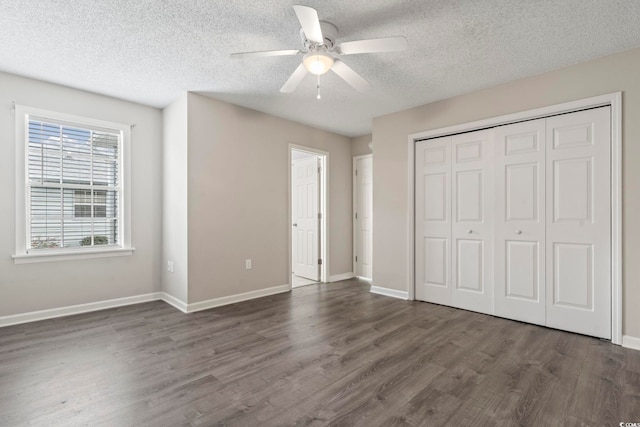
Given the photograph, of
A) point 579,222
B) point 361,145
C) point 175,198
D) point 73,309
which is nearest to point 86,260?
point 73,309

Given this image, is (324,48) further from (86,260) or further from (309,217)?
(86,260)

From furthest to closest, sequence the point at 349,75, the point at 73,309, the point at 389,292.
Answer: the point at 389,292 < the point at 73,309 < the point at 349,75

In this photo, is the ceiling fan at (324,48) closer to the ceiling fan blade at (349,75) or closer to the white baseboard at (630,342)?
the ceiling fan blade at (349,75)

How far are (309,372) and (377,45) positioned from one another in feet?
7.58

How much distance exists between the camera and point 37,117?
10.8 ft

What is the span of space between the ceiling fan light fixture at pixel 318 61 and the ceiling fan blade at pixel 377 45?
0.12 m

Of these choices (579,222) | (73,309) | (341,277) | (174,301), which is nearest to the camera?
(579,222)

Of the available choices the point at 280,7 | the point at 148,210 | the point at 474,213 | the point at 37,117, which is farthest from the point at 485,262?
the point at 37,117

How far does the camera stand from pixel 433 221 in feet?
12.9

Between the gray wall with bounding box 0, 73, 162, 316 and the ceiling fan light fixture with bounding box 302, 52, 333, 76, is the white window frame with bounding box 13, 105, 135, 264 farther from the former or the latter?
the ceiling fan light fixture with bounding box 302, 52, 333, 76

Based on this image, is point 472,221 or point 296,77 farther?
point 472,221

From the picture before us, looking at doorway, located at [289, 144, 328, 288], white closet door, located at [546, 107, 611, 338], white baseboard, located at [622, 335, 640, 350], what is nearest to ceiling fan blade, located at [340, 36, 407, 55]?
white closet door, located at [546, 107, 611, 338]

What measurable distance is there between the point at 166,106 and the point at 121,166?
973 mm

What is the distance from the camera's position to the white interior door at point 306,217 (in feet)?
17.4
